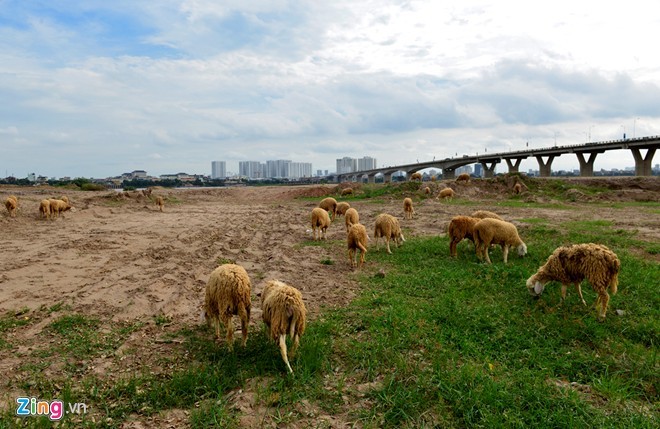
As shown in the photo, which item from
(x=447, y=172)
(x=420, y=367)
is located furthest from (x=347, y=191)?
(x=447, y=172)

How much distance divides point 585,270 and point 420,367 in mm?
4243

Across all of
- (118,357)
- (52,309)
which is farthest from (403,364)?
(52,309)

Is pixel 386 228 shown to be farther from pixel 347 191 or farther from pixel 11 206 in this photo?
pixel 347 191

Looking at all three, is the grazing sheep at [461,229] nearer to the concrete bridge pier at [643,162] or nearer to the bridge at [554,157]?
the bridge at [554,157]

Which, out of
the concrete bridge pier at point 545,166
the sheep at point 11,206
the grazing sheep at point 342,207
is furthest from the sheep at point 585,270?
the concrete bridge pier at point 545,166

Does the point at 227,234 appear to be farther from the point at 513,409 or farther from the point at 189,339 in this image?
the point at 513,409

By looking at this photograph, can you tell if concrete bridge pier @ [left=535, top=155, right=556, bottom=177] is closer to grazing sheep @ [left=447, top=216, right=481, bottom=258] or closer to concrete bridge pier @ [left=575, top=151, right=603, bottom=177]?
concrete bridge pier @ [left=575, top=151, right=603, bottom=177]

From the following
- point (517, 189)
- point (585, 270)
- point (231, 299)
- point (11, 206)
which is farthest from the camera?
point (517, 189)

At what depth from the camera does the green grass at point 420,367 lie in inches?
183

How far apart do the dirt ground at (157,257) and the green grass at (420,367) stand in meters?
0.68

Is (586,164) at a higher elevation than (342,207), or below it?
higher

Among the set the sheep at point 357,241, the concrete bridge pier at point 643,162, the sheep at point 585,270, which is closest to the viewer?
the sheep at point 585,270

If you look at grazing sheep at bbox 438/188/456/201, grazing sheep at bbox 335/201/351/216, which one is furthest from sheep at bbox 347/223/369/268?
grazing sheep at bbox 438/188/456/201

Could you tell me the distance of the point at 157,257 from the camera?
12000 mm
